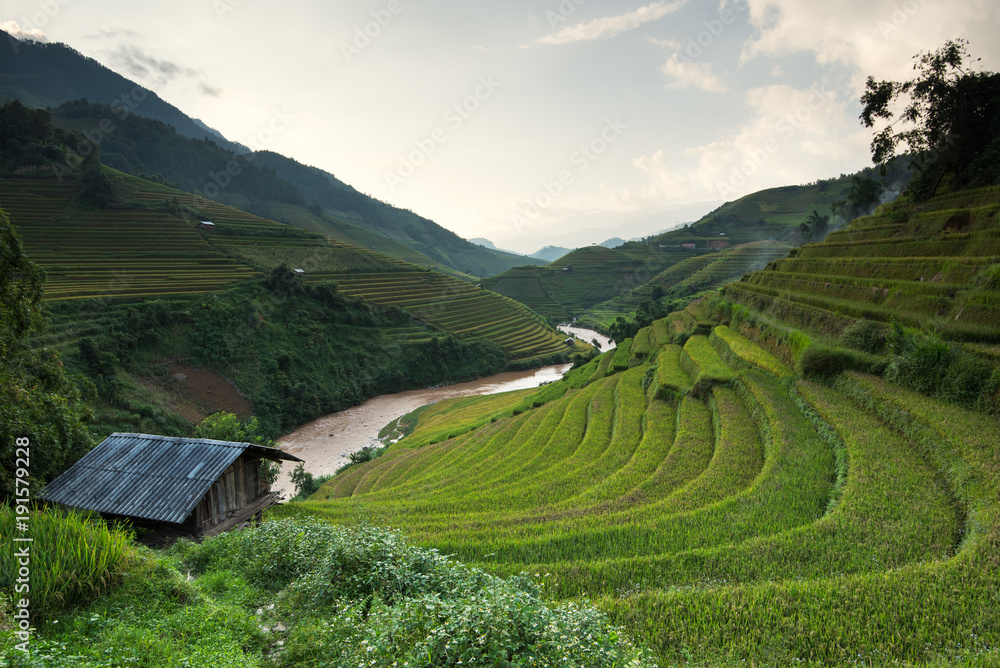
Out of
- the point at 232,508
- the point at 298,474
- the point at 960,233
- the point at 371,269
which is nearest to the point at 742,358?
the point at 960,233

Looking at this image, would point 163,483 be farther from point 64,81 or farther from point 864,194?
point 64,81

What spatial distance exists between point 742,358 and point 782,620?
1632cm

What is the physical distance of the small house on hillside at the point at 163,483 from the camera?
927cm

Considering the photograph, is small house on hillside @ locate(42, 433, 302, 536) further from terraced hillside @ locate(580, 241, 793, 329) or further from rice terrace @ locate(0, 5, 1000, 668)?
terraced hillside @ locate(580, 241, 793, 329)

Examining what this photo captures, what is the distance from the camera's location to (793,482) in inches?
367

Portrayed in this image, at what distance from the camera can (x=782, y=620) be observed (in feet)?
16.1

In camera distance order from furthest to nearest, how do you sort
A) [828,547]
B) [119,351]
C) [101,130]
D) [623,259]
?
[623,259] → [101,130] → [119,351] → [828,547]

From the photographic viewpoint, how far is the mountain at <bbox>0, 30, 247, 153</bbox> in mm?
128500

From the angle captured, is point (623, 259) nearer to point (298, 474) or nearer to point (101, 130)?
point (298, 474)

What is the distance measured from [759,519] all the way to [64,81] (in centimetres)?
22649

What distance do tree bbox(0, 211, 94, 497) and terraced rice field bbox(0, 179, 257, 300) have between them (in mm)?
26650

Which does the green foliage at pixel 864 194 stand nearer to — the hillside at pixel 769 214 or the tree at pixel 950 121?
the tree at pixel 950 121

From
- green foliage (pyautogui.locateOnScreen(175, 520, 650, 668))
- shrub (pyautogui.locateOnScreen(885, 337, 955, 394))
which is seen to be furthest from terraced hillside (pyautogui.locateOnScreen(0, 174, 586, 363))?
shrub (pyautogui.locateOnScreen(885, 337, 955, 394))

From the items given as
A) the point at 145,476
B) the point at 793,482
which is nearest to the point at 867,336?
the point at 793,482
